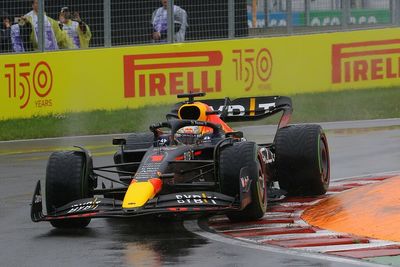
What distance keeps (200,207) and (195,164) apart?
1.21m

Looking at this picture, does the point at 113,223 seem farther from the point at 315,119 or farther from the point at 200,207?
the point at 315,119

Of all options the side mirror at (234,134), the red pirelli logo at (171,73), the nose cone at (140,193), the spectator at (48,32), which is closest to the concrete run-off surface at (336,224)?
the nose cone at (140,193)

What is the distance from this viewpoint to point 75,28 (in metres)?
21.6

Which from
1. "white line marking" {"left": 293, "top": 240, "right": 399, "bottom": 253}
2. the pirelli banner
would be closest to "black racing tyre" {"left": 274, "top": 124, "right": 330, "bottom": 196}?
"white line marking" {"left": 293, "top": 240, "right": 399, "bottom": 253}

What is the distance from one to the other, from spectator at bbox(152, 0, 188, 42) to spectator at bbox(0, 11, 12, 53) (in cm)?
286

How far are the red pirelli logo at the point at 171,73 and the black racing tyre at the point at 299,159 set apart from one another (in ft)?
32.5

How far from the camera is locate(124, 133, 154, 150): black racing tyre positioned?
12352 millimetres

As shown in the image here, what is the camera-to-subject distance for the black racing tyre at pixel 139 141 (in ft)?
40.5

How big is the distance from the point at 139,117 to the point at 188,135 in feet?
30.6

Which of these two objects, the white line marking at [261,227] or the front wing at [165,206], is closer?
the front wing at [165,206]

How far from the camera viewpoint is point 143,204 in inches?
394

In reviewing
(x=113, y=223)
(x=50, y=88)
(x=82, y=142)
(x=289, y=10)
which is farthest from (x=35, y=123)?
(x=113, y=223)

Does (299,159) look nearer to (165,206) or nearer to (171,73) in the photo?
(165,206)

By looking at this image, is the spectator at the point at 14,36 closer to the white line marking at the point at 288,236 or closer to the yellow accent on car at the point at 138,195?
the yellow accent on car at the point at 138,195
